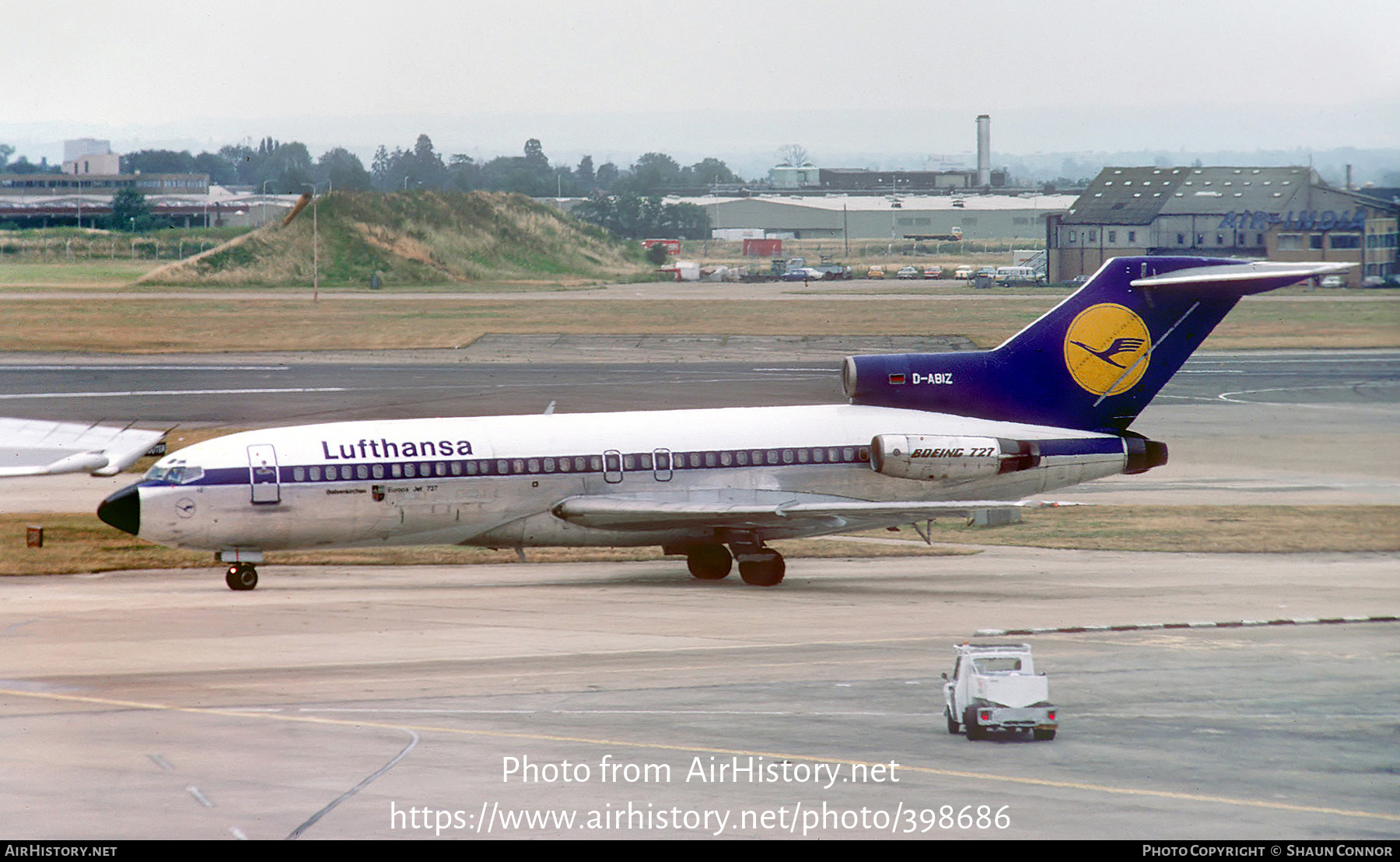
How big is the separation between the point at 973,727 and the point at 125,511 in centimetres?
1921

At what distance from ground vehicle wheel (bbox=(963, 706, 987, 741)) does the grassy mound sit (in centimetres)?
9483

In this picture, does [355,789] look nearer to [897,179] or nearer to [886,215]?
[886,215]

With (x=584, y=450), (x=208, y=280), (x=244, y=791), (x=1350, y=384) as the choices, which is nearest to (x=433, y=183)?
(x=208, y=280)

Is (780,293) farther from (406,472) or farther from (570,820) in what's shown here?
(570,820)

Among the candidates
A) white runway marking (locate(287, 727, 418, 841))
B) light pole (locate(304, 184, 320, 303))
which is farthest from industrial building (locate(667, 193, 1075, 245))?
white runway marking (locate(287, 727, 418, 841))

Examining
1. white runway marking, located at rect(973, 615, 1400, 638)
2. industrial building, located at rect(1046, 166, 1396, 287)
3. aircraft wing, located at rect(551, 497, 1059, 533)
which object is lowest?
white runway marking, located at rect(973, 615, 1400, 638)

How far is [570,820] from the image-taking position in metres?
15.6

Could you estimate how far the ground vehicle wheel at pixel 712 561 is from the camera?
32.8 m

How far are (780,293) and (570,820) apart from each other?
9472 cm

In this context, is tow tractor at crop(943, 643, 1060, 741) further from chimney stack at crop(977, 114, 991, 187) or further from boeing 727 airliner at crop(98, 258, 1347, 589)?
chimney stack at crop(977, 114, 991, 187)

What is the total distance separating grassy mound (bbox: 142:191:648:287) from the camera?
11156 centimetres

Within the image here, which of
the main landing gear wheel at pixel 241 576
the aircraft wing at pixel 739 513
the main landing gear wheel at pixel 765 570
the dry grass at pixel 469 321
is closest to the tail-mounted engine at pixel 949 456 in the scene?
the aircraft wing at pixel 739 513

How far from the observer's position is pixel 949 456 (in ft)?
107

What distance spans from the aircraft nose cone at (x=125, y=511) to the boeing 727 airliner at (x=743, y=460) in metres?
0.04
